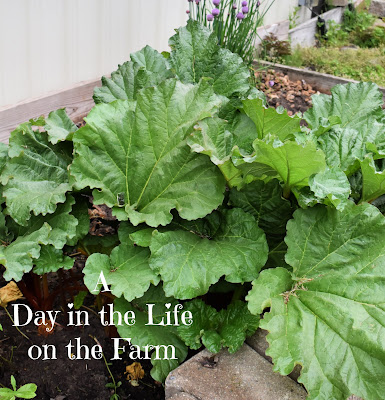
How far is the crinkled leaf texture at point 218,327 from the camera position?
1454 millimetres

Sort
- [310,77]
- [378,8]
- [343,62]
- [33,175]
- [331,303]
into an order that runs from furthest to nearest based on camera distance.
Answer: [378,8], [343,62], [310,77], [33,175], [331,303]

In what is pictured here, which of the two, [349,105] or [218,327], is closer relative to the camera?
[218,327]

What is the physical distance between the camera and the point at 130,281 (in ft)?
4.53

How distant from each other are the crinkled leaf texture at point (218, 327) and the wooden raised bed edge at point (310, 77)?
312cm

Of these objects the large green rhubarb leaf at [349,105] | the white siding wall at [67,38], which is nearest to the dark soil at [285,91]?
the white siding wall at [67,38]

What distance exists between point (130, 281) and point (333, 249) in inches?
22.1

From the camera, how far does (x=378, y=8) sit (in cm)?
681

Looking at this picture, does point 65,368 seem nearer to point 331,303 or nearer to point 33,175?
point 33,175

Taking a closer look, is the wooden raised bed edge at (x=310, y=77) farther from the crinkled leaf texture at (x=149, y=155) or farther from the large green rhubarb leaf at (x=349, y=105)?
the crinkled leaf texture at (x=149, y=155)

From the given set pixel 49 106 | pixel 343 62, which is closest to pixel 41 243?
pixel 49 106

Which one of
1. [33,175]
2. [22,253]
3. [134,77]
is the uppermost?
[134,77]

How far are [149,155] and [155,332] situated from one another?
0.52m

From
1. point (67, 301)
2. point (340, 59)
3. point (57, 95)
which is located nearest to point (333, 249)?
point (67, 301)

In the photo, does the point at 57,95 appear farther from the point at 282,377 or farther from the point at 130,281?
the point at 282,377
